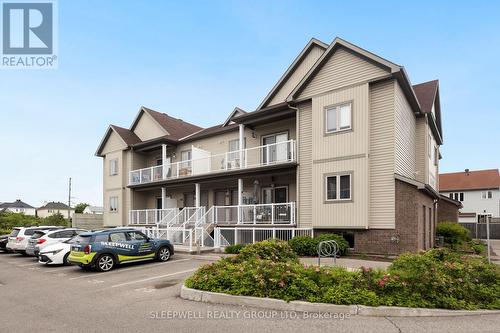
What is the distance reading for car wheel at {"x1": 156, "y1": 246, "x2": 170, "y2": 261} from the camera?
15078mm

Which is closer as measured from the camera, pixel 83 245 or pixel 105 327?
pixel 105 327

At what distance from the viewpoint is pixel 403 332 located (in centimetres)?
593

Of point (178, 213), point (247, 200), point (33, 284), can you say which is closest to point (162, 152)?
point (178, 213)

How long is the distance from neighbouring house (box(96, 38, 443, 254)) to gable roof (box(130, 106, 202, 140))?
6.62 ft

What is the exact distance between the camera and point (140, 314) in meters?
7.36

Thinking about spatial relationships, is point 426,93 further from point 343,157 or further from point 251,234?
point 251,234

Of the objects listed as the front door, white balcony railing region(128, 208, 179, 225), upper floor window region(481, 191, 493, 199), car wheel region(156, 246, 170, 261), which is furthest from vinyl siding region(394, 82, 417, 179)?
upper floor window region(481, 191, 493, 199)

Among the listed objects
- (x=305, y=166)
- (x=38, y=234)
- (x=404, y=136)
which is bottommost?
(x=38, y=234)

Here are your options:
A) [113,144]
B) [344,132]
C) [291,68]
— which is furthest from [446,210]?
[113,144]

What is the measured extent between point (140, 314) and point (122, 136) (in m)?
24.7

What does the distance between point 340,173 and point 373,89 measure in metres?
3.95

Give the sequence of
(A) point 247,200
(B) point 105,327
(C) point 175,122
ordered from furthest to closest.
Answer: (C) point 175,122 < (A) point 247,200 < (B) point 105,327

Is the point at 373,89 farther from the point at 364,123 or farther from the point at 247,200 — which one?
the point at 247,200

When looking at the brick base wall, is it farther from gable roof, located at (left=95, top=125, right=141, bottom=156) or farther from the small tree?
the small tree
